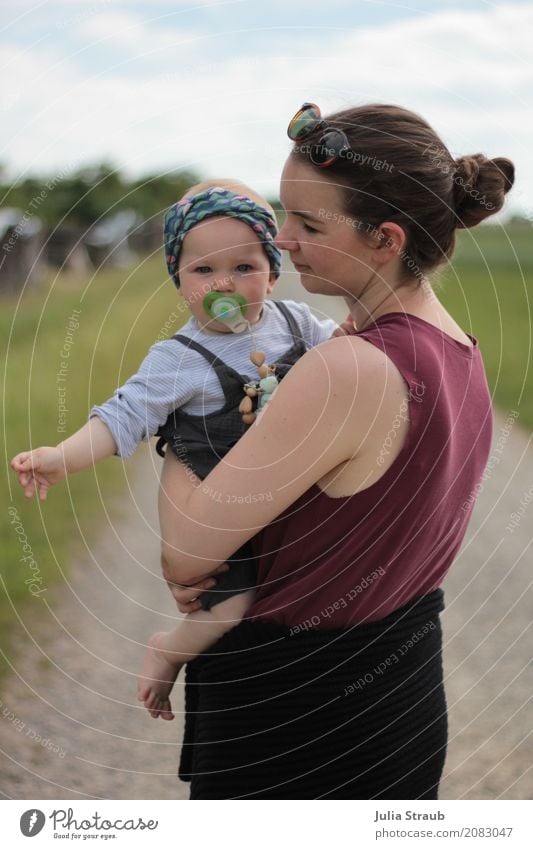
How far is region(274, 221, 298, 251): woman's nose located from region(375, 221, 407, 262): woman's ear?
0.12 metres

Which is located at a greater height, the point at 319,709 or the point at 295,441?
the point at 295,441

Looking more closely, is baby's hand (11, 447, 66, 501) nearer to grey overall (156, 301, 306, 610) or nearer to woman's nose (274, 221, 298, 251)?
grey overall (156, 301, 306, 610)

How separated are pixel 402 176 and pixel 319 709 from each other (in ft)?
2.69

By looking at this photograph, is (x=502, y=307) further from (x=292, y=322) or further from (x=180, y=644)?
(x=180, y=644)

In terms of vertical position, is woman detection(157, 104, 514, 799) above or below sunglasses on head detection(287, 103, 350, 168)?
below

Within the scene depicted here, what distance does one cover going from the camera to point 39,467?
1538mm

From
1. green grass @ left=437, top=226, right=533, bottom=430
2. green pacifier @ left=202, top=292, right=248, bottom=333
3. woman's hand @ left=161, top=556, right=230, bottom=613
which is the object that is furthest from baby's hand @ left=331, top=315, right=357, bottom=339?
green grass @ left=437, top=226, right=533, bottom=430

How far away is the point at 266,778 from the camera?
5.30ft

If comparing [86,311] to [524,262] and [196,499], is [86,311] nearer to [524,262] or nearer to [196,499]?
[524,262]

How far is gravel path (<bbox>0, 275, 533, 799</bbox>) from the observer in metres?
2.91

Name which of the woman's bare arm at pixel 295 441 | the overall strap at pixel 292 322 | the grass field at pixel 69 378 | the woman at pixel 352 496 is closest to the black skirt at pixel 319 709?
the woman at pixel 352 496

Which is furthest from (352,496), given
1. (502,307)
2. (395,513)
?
(502,307)
